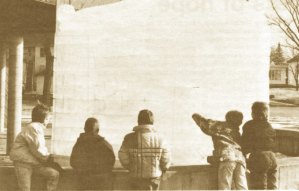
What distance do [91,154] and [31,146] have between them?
62cm

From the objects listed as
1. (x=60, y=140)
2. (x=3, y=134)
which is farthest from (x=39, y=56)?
(x=60, y=140)

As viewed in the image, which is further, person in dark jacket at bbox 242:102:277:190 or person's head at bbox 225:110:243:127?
person in dark jacket at bbox 242:102:277:190

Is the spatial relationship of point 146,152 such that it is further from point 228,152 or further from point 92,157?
point 228,152

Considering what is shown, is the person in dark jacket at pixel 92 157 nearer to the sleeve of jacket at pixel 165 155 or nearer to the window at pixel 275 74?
the sleeve of jacket at pixel 165 155

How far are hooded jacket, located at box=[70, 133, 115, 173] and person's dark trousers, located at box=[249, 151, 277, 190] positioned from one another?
5.78 ft

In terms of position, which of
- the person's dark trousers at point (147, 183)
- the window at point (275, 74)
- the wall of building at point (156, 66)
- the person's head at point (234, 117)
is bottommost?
the person's dark trousers at point (147, 183)

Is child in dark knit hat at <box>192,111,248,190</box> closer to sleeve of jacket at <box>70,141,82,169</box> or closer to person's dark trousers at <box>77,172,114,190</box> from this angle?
person's dark trousers at <box>77,172,114,190</box>

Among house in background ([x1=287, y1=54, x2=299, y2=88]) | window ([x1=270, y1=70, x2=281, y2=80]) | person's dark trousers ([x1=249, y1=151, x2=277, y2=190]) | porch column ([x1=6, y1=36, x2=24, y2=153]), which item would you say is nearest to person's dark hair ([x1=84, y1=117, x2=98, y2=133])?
person's dark trousers ([x1=249, y1=151, x2=277, y2=190])

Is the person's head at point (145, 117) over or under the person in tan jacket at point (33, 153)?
over

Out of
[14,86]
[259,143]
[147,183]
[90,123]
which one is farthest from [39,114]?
[14,86]

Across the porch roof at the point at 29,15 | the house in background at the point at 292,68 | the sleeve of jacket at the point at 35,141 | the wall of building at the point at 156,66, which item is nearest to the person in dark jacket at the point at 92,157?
the sleeve of jacket at the point at 35,141

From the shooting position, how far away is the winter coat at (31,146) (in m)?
5.16

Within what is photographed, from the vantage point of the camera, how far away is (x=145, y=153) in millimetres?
5277

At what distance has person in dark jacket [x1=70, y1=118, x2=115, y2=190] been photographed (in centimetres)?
523
